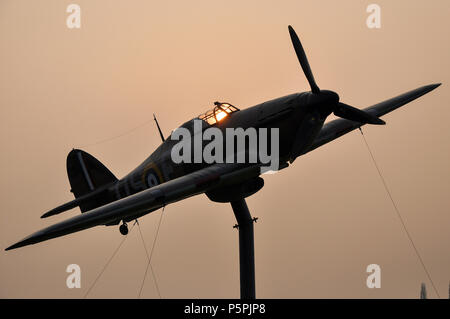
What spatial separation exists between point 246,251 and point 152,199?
6.29 metres

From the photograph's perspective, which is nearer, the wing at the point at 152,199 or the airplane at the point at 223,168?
the wing at the point at 152,199

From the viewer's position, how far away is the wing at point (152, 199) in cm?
2080

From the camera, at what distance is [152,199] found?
22703 mm

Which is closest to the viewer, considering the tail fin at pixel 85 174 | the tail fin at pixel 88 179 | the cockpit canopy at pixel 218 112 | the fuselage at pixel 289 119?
the fuselage at pixel 289 119

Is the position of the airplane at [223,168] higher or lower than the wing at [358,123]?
lower

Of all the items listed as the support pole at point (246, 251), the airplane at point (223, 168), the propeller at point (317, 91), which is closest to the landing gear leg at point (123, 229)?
the airplane at point (223, 168)

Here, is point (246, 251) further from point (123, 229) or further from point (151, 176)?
point (123, 229)

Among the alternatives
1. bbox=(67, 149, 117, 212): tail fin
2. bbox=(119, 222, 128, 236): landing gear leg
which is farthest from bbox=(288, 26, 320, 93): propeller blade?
bbox=(67, 149, 117, 212): tail fin

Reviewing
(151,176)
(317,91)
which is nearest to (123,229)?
(151,176)

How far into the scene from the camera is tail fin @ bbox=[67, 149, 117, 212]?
3278 centimetres

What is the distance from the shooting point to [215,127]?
27.1 meters

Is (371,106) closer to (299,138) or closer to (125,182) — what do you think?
(299,138)

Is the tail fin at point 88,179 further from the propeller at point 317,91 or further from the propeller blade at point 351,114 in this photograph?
the propeller blade at point 351,114
